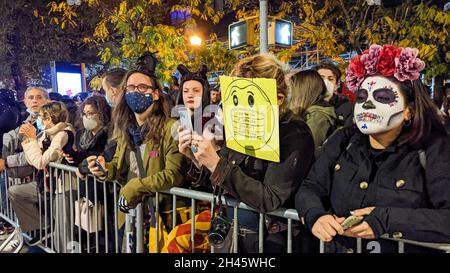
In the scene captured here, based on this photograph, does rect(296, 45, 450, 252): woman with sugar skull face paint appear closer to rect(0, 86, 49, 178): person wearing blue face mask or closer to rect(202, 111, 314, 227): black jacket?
rect(202, 111, 314, 227): black jacket

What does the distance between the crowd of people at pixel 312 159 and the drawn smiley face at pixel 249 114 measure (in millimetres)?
146

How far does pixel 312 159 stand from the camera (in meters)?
2.46

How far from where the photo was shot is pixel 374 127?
2.16 m

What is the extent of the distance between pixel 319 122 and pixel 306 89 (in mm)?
371

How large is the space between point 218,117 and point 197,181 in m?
0.53

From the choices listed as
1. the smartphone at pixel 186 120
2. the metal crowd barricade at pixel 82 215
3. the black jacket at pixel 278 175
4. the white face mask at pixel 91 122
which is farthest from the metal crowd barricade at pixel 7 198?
the black jacket at pixel 278 175

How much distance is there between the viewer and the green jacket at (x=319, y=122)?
3.47m

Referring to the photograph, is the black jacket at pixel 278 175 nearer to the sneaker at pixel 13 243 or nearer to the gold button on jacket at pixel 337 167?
the gold button on jacket at pixel 337 167

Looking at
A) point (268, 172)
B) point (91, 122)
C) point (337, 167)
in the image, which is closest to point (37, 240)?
point (91, 122)

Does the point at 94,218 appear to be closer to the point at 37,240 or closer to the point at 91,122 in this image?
the point at 91,122

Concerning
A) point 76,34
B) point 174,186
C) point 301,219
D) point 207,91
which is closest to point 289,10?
point 207,91

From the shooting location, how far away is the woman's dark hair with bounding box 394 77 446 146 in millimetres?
2109

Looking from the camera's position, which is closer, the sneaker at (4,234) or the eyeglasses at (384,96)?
the eyeglasses at (384,96)
